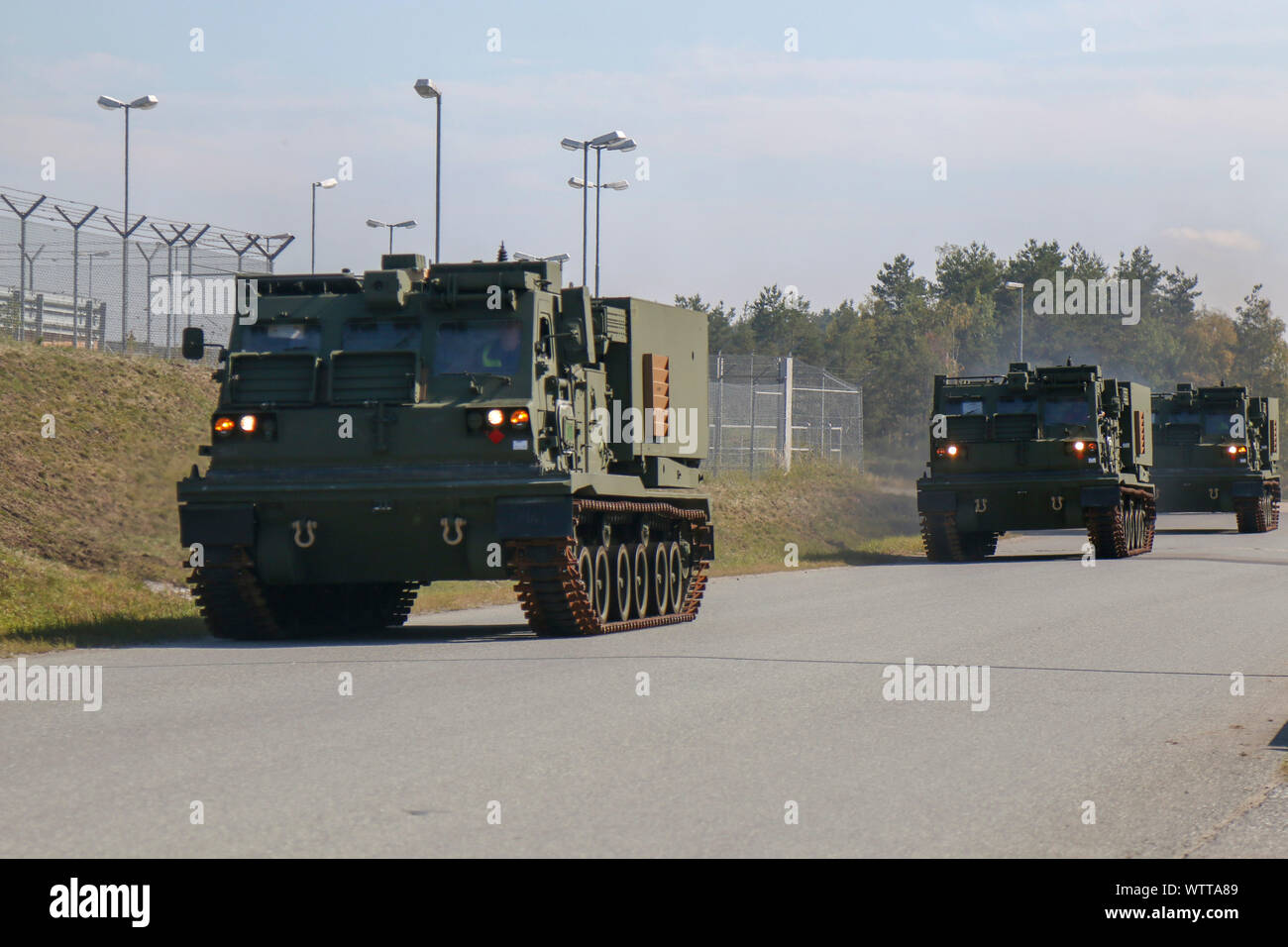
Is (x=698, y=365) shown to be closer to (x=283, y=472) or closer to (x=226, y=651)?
(x=283, y=472)

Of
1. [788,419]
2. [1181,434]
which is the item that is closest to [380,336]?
[788,419]

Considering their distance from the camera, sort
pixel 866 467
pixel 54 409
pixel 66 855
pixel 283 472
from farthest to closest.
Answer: pixel 866 467 < pixel 54 409 < pixel 283 472 < pixel 66 855

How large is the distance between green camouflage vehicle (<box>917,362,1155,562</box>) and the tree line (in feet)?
164

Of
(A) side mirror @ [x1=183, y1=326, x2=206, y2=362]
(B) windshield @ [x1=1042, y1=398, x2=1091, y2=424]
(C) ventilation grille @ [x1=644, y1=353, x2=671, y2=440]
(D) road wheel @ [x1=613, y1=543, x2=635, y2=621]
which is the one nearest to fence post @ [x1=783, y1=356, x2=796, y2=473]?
(B) windshield @ [x1=1042, y1=398, x2=1091, y2=424]

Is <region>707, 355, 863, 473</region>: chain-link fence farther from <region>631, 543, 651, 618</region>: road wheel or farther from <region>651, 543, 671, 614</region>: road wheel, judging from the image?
<region>631, 543, 651, 618</region>: road wheel

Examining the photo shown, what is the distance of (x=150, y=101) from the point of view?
35.4 m

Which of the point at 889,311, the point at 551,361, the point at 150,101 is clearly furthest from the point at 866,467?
the point at 889,311

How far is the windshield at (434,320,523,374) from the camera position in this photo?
1538 cm

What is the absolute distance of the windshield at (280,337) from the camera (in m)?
15.8

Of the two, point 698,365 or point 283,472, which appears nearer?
point 283,472

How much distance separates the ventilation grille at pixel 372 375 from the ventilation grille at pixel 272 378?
0.77 feet

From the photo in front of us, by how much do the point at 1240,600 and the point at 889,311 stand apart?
355 ft

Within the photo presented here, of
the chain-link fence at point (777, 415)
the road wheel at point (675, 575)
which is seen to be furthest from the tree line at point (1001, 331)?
the road wheel at point (675, 575)

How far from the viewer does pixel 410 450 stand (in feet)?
49.5
